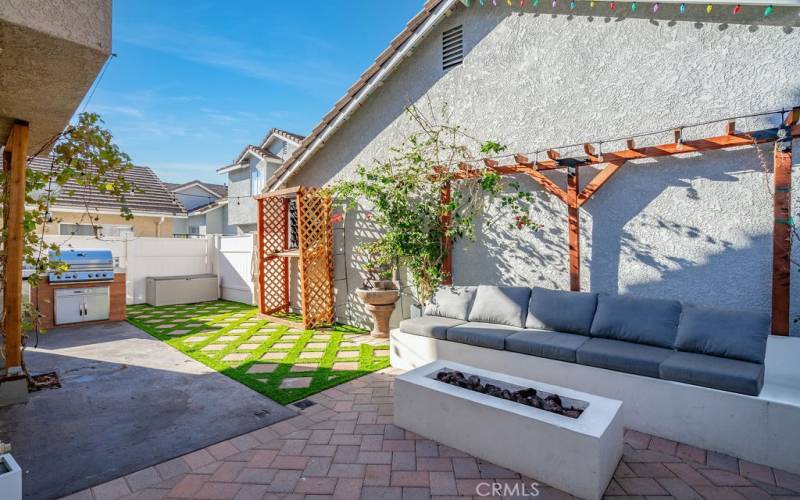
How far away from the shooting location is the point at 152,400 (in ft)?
16.6

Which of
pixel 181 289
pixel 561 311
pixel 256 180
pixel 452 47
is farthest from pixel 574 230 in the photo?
pixel 256 180

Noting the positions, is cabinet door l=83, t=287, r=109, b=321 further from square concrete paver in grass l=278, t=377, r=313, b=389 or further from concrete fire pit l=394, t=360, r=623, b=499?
concrete fire pit l=394, t=360, r=623, b=499

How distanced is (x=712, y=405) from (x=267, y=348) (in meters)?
6.50

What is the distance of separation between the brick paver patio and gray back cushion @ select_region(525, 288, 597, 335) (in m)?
1.42

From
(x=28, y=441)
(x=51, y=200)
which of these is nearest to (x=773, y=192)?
(x=28, y=441)

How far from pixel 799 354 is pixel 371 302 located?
19.7 ft

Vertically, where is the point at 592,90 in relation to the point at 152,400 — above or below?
above

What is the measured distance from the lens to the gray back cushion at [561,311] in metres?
5.11

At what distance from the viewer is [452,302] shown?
639 cm

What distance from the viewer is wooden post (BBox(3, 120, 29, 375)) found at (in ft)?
16.2

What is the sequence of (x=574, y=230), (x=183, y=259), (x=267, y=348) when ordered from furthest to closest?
(x=183, y=259) → (x=267, y=348) → (x=574, y=230)

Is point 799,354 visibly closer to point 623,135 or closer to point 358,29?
point 623,135

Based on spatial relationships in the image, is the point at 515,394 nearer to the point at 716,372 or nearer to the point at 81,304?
the point at 716,372

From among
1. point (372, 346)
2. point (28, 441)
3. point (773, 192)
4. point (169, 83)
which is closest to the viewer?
point (28, 441)
